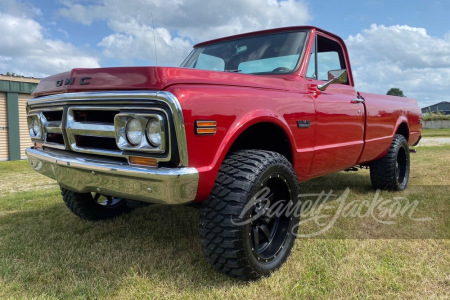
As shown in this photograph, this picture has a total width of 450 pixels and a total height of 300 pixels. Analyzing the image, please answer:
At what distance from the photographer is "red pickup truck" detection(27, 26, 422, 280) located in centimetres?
191

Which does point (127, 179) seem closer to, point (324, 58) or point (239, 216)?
point (239, 216)

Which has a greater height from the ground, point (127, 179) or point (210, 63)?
point (210, 63)

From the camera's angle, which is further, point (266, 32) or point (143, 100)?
point (266, 32)

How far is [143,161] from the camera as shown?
1.98 m

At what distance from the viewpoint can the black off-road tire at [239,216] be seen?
2105 mm

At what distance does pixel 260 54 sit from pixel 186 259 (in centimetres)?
193

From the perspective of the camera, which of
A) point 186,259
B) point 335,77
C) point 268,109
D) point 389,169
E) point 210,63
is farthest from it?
point 389,169

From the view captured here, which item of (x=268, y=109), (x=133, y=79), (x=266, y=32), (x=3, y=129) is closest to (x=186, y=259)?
(x=268, y=109)

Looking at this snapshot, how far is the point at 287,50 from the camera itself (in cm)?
319

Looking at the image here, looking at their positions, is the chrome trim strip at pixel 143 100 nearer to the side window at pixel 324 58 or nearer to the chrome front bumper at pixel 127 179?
the chrome front bumper at pixel 127 179

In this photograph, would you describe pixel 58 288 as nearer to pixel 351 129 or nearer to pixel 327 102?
pixel 327 102

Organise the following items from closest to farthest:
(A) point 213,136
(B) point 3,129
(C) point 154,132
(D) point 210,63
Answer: (C) point 154,132, (A) point 213,136, (D) point 210,63, (B) point 3,129

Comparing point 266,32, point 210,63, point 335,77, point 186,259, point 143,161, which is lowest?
point 186,259

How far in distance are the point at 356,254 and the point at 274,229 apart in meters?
0.65
